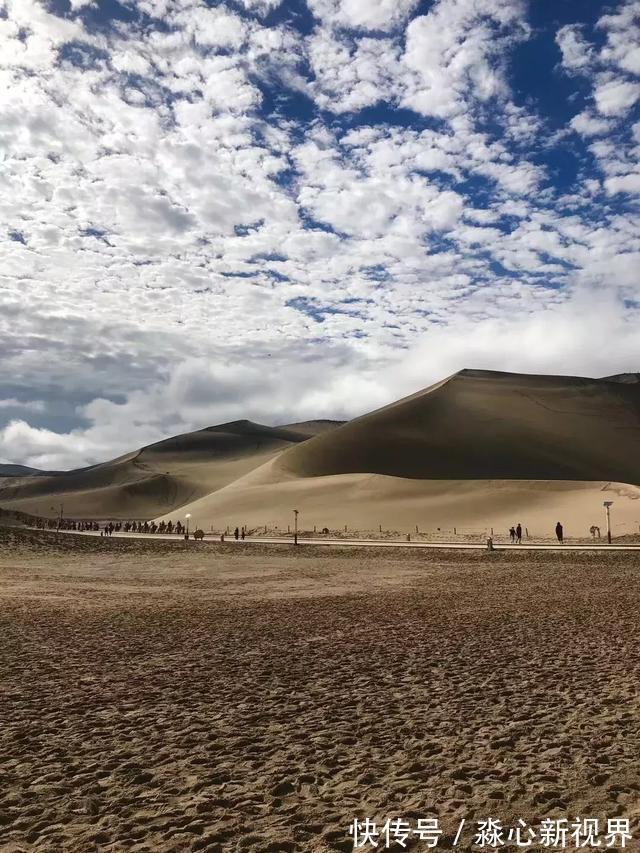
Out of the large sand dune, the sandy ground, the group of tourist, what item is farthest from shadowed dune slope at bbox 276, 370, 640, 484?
the sandy ground

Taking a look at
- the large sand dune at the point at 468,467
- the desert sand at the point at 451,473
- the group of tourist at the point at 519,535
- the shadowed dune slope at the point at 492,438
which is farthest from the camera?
the shadowed dune slope at the point at 492,438

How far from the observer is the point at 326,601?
730 inches

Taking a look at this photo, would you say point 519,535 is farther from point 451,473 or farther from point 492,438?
point 492,438

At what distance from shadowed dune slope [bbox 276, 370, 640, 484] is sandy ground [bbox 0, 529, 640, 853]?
9734cm

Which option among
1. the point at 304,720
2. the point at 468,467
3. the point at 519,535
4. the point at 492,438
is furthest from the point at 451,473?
the point at 304,720

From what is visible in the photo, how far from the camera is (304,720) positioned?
25.5ft

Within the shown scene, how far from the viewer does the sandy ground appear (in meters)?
5.39

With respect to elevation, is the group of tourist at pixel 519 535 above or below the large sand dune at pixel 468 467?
below

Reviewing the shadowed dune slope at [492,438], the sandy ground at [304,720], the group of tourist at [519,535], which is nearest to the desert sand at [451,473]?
the shadowed dune slope at [492,438]

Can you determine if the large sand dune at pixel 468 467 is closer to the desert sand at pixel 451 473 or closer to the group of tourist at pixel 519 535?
the desert sand at pixel 451 473

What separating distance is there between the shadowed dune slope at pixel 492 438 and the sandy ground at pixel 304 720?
97340 millimetres

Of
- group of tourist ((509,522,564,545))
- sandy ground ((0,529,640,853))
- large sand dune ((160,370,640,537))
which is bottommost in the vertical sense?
sandy ground ((0,529,640,853))

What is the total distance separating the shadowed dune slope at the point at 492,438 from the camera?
387 ft

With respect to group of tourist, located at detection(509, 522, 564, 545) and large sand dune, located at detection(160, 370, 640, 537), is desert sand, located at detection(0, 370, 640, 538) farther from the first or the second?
group of tourist, located at detection(509, 522, 564, 545)
